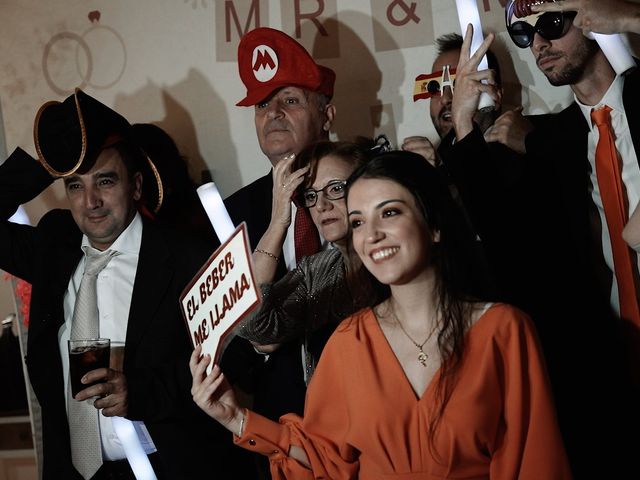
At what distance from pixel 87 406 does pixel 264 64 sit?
120cm

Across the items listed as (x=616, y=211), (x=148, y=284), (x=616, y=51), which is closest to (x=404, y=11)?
(x=616, y=51)

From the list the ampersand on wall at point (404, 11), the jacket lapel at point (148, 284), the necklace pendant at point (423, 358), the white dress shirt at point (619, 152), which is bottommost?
the necklace pendant at point (423, 358)

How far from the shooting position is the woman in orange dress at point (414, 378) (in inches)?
57.7

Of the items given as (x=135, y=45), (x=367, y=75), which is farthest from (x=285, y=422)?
(x=135, y=45)

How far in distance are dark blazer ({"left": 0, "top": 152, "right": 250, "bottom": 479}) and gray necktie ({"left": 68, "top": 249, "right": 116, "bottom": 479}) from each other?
0.18ft

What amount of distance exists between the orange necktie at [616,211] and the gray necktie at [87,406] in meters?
1.39

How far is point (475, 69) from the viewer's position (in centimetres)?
191

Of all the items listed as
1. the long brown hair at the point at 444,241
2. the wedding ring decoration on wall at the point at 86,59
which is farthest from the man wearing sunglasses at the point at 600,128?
the wedding ring decoration on wall at the point at 86,59

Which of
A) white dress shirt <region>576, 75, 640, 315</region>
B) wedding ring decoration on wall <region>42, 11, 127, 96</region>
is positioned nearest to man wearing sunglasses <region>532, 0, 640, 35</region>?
white dress shirt <region>576, 75, 640, 315</region>

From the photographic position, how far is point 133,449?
2.10 m

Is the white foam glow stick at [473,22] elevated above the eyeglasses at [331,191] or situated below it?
above

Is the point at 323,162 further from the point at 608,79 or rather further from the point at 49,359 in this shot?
the point at 49,359

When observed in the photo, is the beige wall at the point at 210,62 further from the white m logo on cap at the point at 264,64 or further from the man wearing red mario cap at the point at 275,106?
the white m logo on cap at the point at 264,64

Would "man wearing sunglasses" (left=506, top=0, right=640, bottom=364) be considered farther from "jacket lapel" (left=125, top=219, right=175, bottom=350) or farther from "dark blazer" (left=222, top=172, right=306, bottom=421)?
"jacket lapel" (left=125, top=219, right=175, bottom=350)
